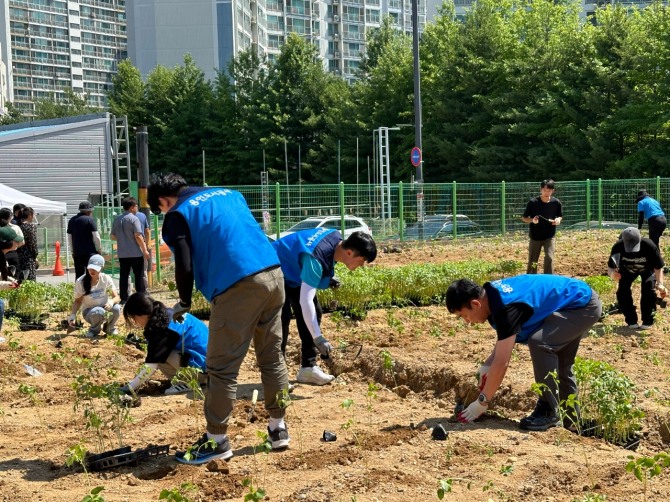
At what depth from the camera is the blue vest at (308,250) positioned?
270 inches

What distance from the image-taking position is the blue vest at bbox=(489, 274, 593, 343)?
585 centimetres

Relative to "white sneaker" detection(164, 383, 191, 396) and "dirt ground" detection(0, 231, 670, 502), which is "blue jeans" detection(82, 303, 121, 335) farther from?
"white sneaker" detection(164, 383, 191, 396)

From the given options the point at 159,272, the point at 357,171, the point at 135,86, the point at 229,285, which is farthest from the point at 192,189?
the point at 135,86

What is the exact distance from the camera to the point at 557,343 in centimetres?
591

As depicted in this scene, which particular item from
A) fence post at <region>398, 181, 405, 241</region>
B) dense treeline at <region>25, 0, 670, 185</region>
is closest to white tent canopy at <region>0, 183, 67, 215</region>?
fence post at <region>398, 181, 405, 241</region>

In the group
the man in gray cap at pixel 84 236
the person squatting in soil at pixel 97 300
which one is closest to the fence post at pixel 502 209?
the man in gray cap at pixel 84 236

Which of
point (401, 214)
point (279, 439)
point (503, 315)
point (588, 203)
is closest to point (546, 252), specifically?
point (503, 315)

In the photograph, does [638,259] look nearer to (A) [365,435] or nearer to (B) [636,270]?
(B) [636,270]

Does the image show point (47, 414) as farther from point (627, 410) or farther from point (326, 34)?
point (326, 34)

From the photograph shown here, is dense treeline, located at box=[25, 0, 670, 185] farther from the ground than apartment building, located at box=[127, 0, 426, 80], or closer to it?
closer to it

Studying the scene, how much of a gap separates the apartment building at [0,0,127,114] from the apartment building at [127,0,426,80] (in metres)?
24.1

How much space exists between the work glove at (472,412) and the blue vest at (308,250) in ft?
4.72

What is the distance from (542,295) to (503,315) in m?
0.43

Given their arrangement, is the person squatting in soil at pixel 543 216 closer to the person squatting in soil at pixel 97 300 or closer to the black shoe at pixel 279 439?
the person squatting in soil at pixel 97 300
